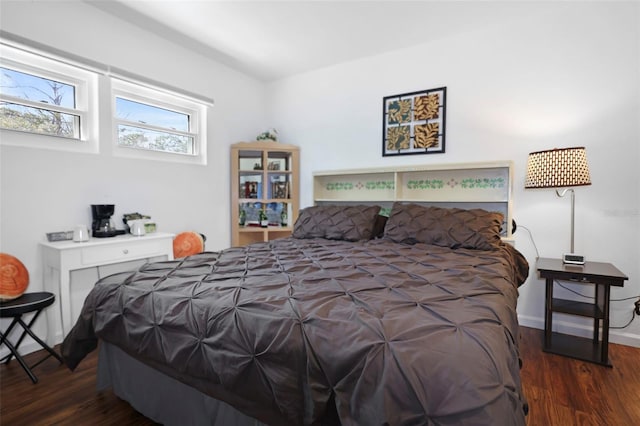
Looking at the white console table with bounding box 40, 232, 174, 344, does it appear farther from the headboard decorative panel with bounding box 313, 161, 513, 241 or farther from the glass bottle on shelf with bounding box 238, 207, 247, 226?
the headboard decorative panel with bounding box 313, 161, 513, 241

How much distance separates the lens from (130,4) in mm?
2410

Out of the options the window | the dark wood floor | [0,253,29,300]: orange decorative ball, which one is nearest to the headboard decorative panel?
the dark wood floor

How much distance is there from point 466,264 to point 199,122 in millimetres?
2949

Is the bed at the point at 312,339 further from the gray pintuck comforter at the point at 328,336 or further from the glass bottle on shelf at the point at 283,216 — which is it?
the glass bottle on shelf at the point at 283,216

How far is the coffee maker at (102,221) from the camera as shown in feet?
7.95

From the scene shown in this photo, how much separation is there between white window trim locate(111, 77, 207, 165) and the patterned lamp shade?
3.01 m

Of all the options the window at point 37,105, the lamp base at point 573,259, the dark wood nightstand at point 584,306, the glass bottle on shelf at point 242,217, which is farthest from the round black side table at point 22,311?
the lamp base at point 573,259

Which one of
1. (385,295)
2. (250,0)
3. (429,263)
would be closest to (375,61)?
(250,0)

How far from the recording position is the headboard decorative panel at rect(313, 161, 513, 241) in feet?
8.94

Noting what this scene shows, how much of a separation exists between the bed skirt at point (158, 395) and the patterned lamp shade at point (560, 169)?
7.59ft

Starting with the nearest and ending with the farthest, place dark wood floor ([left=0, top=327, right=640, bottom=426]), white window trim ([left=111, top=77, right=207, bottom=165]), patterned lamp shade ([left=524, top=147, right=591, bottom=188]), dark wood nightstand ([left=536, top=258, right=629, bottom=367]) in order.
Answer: dark wood floor ([left=0, top=327, right=640, bottom=426]), dark wood nightstand ([left=536, top=258, right=629, bottom=367]), patterned lamp shade ([left=524, top=147, right=591, bottom=188]), white window trim ([left=111, top=77, right=207, bottom=165])

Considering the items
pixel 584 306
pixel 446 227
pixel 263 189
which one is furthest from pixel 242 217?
pixel 584 306

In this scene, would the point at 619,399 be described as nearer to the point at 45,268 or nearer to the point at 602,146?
the point at 602,146

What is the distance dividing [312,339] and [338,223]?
6.13 feet
